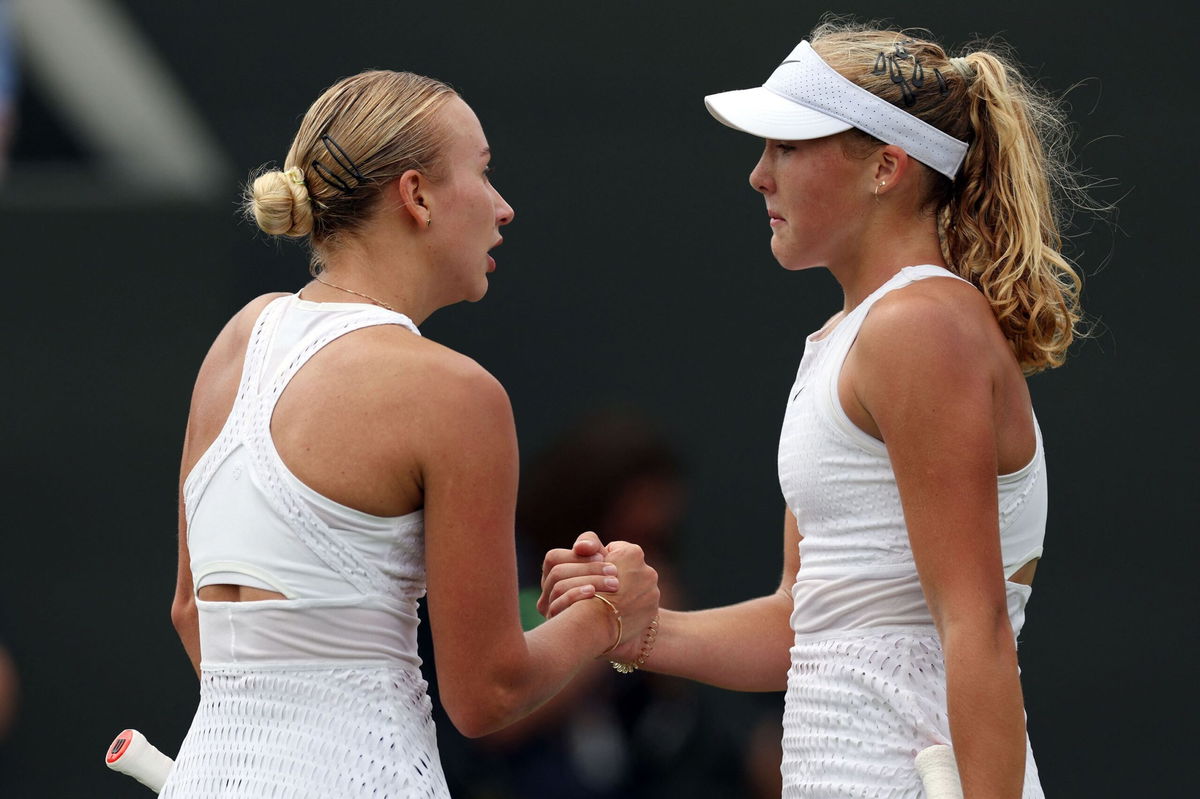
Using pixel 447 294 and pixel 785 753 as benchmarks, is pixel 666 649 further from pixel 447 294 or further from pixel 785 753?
pixel 447 294

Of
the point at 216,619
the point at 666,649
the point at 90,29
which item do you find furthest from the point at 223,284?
the point at 216,619

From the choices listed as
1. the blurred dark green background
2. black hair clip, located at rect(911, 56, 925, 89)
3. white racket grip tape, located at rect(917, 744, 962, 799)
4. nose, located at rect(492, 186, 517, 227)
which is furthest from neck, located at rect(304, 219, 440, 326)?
the blurred dark green background

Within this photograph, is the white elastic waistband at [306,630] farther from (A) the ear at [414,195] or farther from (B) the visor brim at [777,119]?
(B) the visor brim at [777,119]

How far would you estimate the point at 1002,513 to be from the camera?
5.79ft

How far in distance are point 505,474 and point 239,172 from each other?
2.42 m

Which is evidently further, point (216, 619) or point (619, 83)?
point (619, 83)

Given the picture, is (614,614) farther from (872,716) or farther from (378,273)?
(378,273)

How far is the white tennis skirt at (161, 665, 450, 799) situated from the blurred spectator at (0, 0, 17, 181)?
2773mm

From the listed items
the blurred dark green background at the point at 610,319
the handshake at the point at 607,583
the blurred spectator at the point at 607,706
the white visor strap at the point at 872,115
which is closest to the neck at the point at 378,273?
the handshake at the point at 607,583

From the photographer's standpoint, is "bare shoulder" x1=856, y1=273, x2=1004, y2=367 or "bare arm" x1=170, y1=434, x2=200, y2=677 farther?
"bare arm" x1=170, y1=434, x2=200, y2=677

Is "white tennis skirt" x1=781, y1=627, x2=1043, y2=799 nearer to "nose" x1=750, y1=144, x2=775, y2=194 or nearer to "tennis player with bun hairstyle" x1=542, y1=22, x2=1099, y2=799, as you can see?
"tennis player with bun hairstyle" x1=542, y1=22, x2=1099, y2=799

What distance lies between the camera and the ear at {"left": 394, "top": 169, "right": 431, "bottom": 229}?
177 centimetres

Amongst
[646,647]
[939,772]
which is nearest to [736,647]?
[646,647]

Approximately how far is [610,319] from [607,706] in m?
0.99
